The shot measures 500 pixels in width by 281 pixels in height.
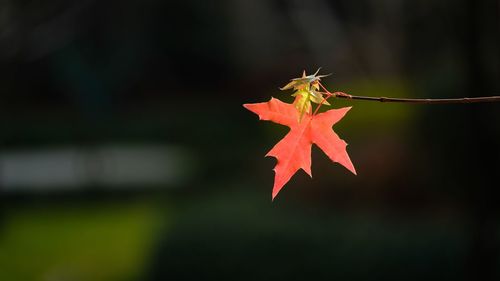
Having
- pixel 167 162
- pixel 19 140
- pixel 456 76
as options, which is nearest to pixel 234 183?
pixel 167 162

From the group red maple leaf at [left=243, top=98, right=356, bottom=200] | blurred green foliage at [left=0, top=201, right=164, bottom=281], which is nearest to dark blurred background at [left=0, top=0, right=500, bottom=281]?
blurred green foliage at [left=0, top=201, right=164, bottom=281]

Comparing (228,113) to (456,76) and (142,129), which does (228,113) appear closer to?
(142,129)

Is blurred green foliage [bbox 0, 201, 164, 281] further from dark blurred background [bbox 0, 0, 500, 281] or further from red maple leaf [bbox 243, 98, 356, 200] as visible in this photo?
red maple leaf [bbox 243, 98, 356, 200]

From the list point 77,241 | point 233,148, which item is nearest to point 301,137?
point 77,241

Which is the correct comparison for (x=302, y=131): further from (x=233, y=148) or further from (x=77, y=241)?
(x=233, y=148)

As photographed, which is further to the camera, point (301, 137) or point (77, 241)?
point (77, 241)

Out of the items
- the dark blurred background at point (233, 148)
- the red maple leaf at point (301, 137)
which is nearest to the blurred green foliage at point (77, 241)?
the dark blurred background at point (233, 148)

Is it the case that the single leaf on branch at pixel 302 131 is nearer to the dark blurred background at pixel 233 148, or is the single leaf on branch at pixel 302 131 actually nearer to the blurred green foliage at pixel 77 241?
the dark blurred background at pixel 233 148
